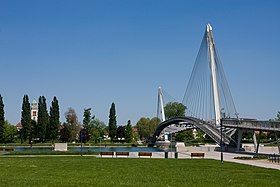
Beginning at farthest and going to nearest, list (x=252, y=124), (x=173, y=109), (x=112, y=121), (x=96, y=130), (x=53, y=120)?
(x=173, y=109) → (x=96, y=130) → (x=112, y=121) → (x=53, y=120) → (x=252, y=124)

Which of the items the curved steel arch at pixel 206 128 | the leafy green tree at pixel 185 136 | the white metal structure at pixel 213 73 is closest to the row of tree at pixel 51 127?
the leafy green tree at pixel 185 136

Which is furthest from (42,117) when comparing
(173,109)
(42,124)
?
(173,109)

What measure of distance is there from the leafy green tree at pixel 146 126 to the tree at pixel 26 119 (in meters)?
40.7

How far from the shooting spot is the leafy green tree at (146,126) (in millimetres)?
130875

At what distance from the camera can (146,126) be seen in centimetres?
13250

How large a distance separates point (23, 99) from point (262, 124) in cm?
6044

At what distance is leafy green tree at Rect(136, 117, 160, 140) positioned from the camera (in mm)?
130875

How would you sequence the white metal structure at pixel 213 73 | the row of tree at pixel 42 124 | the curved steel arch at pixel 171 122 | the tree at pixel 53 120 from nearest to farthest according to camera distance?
1. the white metal structure at pixel 213 73
2. the curved steel arch at pixel 171 122
3. the row of tree at pixel 42 124
4. the tree at pixel 53 120

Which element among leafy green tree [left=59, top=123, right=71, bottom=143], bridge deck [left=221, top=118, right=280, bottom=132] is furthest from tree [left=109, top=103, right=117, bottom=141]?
bridge deck [left=221, top=118, right=280, bottom=132]

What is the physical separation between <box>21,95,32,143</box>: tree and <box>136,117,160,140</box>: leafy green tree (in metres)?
40.7

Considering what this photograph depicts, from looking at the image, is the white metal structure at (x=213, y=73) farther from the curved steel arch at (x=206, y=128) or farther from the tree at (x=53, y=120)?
the tree at (x=53, y=120)

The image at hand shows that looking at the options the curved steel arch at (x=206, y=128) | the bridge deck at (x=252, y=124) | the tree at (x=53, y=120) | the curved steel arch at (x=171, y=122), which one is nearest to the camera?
the bridge deck at (x=252, y=124)

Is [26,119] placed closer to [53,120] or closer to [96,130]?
[53,120]

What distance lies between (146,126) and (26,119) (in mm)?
43505
